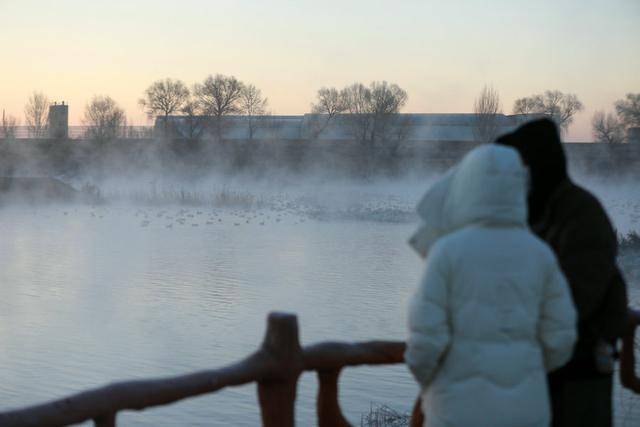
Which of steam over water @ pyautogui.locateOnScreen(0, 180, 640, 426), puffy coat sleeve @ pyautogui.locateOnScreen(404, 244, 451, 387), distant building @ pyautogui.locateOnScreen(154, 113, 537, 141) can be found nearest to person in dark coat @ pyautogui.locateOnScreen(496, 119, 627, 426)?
puffy coat sleeve @ pyautogui.locateOnScreen(404, 244, 451, 387)

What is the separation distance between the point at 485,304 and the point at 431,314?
15 centimetres

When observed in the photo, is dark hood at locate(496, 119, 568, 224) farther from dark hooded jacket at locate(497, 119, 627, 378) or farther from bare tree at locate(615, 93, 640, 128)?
bare tree at locate(615, 93, 640, 128)

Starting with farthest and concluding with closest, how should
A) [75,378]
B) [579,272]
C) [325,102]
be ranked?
[325,102] → [75,378] → [579,272]

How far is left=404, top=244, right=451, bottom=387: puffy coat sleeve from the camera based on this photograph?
2424 mm

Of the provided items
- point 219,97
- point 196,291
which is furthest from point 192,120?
point 196,291

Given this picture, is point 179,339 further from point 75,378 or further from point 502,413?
point 502,413

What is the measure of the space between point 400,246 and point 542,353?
1850 centimetres

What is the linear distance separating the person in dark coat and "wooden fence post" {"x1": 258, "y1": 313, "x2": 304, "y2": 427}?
82 centimetres

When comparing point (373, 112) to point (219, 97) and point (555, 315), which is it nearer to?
point (219, 97)

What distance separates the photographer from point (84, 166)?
3734 centimetres

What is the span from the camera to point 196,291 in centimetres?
1436

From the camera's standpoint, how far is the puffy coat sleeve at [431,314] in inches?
95.4

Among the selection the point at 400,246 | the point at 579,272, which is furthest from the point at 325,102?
the point at 579,272

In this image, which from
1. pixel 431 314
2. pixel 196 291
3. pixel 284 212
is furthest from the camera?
pixel 284 212
